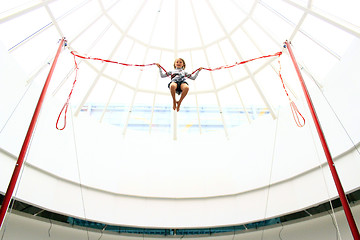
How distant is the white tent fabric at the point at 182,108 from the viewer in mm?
8453

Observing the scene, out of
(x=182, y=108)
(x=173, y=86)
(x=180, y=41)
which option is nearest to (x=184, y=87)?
(x=173, y=86)

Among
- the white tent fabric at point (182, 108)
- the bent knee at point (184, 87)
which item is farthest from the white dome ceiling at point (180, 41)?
the bent knee at point (184, 87)

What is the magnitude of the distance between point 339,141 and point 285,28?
4.77 meters

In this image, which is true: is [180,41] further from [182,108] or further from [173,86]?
[173,86]

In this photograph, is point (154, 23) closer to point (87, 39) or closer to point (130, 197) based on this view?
point (87, 39)

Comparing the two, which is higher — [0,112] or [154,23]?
[154,23]

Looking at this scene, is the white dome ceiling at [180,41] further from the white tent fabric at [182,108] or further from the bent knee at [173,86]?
the bent knee at [173,86]

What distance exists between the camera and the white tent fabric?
8.45 metres

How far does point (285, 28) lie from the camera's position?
9742mm

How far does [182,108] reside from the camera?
13.0 m

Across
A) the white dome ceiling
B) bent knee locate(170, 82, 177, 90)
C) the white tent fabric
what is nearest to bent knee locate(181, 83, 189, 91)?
bent knee locate(170, 82, 177, 90)

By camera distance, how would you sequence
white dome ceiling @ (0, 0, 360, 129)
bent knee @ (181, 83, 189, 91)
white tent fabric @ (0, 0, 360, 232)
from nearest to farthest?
bent knee @ (181, 83, 189, 91), white tent fabric @ (0, 0, 360, 232), white dome ceiling @ (0, 0, 360, 129)

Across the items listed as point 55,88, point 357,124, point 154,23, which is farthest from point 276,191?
point 55,88

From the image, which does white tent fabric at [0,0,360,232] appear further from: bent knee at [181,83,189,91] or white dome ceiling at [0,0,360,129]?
bent knee at [181,83,189,91]
